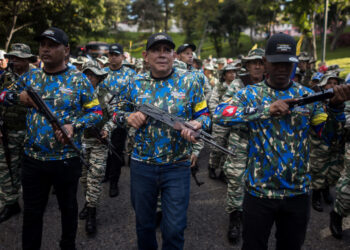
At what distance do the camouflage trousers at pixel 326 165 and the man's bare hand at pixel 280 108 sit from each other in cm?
332

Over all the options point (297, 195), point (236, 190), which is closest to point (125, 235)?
point (236, 190)

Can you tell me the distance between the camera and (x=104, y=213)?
449 cm

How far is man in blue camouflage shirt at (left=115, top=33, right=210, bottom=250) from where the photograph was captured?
263cm

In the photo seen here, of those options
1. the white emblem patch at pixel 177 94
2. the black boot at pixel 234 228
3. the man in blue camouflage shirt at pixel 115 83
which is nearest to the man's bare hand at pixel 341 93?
the white emblem patch at pixel 177 94

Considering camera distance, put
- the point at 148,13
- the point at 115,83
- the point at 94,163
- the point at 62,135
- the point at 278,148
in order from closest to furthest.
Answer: the point at 278,148
the point at 62,135
the point at 94,163
the point at 115,83
the point at 148,13

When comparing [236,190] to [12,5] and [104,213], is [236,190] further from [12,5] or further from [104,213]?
[12,5]

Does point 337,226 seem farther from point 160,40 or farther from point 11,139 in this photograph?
point 11,139

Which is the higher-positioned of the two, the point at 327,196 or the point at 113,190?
the point at 113,190

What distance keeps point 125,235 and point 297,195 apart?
99.9 inches

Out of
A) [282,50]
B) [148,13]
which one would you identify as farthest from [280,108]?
[148,13]

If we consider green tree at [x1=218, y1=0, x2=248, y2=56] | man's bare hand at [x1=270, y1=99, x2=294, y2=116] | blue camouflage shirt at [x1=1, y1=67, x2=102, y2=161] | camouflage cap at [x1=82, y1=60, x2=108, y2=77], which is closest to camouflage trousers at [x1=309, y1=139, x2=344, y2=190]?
man's bare hand at [x1=270, y1=99, x2=294, y2=116]

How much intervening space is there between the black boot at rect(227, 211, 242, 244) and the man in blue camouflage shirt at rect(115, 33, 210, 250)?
130 cm

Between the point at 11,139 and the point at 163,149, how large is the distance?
291 cm

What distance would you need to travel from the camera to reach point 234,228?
3742 millimetres
